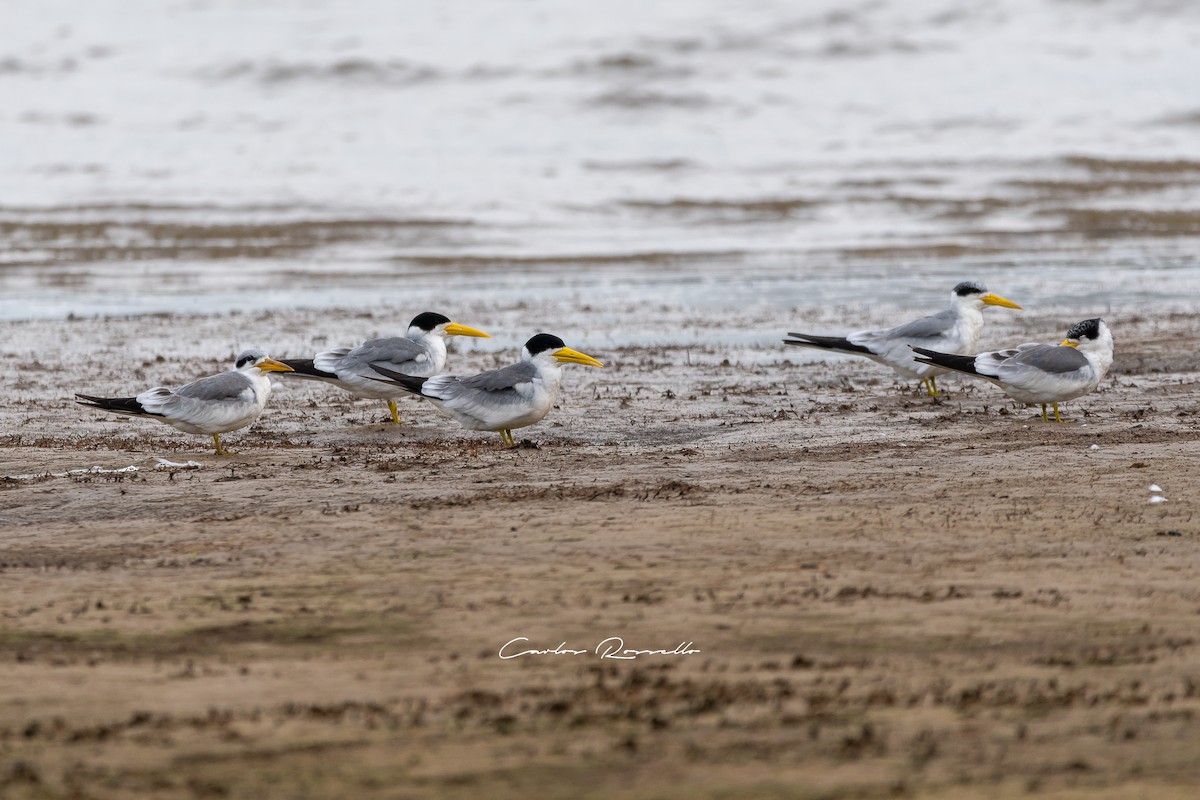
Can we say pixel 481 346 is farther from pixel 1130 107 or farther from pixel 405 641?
pixel 1130 107

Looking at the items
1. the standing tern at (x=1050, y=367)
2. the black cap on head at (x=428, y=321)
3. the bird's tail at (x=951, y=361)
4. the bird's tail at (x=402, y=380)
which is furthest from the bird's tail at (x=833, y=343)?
the bird's tail at (x=402, y=380)

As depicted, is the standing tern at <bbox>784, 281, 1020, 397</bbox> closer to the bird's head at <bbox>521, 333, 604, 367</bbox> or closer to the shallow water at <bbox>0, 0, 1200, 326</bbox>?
the bird's head at <bbox>521, 333, 604, 367</bbox>

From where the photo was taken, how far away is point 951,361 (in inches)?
372

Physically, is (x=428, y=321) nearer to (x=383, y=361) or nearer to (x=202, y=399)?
(x=383, y=361)

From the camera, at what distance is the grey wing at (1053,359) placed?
8.83 meters

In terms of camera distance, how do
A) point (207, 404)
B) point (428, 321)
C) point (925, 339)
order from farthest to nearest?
point (925, 339)
point (428, 321)
point (207, 404)

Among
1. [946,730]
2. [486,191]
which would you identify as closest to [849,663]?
[946,730]

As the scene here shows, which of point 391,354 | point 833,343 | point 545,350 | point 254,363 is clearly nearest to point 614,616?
point 545,350

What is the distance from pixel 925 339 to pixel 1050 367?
1.71 m

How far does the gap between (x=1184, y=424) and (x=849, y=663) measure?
515 cm

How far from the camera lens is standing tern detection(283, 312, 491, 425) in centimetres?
961

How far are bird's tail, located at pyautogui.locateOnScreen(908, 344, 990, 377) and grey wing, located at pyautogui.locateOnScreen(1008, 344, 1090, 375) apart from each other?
325mm

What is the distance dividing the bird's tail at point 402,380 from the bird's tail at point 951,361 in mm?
3308

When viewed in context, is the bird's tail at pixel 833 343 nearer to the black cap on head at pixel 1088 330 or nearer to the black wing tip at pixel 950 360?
the black wing tip at pixel 950 360
